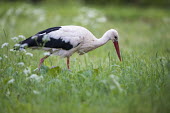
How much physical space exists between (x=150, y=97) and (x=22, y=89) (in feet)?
5.86

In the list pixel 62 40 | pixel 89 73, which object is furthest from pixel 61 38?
pixel 89 73

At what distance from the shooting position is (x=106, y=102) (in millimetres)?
3695

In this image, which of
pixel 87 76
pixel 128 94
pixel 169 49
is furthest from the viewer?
pixel 169 49

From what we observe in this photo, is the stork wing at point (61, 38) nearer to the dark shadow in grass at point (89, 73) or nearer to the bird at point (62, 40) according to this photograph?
the bird at point (62, 40)

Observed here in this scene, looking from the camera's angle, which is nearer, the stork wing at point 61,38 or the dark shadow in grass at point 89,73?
the dark shadow in grass at point 89,73

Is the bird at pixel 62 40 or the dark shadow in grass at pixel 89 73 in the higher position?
the bird at pixel 62 40

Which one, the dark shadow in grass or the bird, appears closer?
the dark shadow in grass

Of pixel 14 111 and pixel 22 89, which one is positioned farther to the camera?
pixel 22 89

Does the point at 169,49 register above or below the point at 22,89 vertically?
above

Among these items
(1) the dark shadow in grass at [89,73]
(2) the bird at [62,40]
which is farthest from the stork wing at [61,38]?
(1) the dark shadow in grass at [89,73]

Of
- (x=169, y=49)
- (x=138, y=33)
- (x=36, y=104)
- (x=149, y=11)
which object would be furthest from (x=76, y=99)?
(x=149, y=11)

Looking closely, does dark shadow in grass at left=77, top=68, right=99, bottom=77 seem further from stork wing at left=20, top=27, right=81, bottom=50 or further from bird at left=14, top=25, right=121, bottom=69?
stork wing at left=20, top=27, right=81, bottom=50

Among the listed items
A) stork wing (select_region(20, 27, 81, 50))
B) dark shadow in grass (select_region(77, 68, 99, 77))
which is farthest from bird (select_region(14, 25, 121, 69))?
dark shadow in grass (select_region(77, 68, 99, 77))

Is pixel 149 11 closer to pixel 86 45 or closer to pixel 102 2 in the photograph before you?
pixel 102 2
